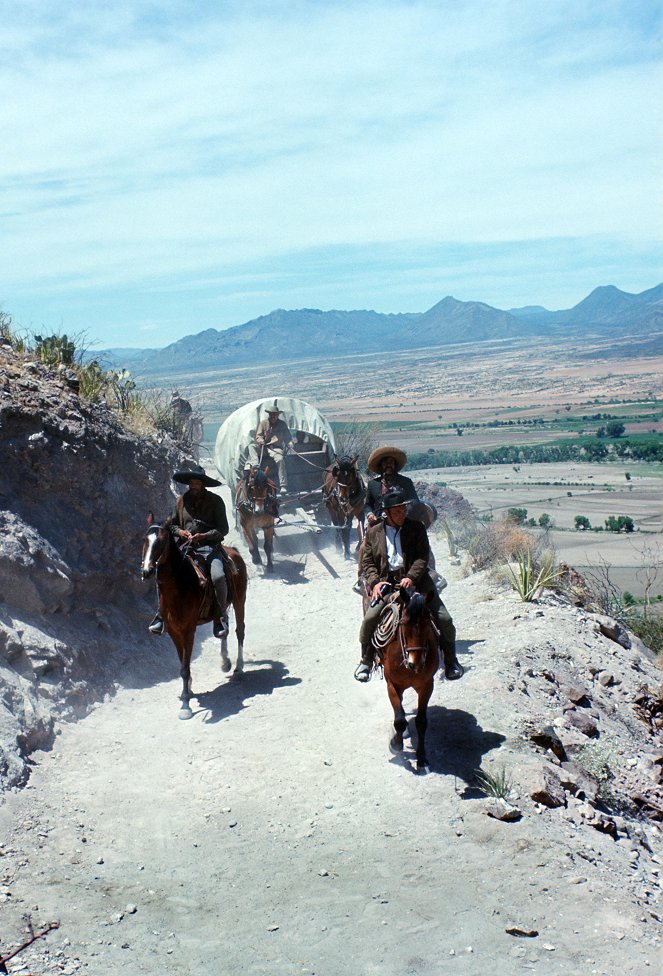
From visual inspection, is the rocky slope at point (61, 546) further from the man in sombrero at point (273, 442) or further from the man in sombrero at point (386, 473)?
the man in sombrero at point (273, 442)

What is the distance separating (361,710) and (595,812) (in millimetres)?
2907

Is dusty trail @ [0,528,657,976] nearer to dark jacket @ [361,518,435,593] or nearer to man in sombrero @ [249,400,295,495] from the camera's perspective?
dark jacket @ [361,518,435,593]

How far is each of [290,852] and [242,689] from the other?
147 inches

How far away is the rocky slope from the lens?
31.1ft

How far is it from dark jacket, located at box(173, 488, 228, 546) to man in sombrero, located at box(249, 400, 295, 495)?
325 inches

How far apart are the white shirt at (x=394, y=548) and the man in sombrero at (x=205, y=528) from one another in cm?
238

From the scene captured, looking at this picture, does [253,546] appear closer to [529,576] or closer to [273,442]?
[273,442]

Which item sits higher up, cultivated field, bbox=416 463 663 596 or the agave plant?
the agave plant

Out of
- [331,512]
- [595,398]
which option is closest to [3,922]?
[331,512]

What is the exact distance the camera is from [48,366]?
519 inches

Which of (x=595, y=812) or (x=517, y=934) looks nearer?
Result: (x=517, y=934)

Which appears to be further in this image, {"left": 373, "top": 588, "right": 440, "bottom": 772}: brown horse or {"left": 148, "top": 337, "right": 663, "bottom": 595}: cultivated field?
{"left": 148, "top": 337, "right": 663, "bottom": 595}: cultivated field

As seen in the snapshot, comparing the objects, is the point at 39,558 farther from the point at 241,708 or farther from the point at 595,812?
the point at 595,812

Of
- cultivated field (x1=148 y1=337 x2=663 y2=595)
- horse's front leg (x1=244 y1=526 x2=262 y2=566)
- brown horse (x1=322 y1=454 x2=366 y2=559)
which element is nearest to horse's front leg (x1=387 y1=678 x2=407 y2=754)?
brown horse (x1=322 y1=454 x2=366 y2=559)
